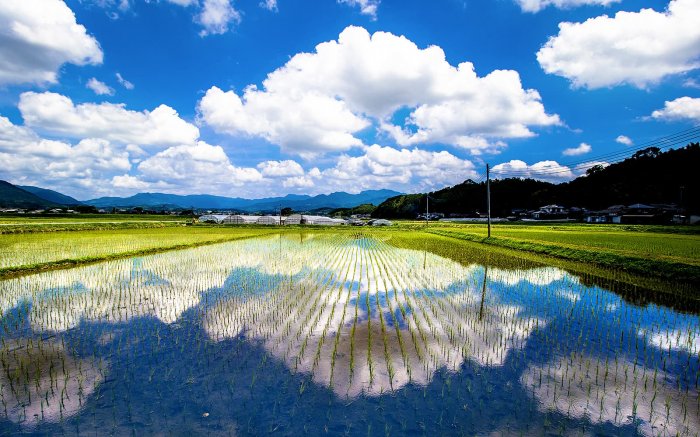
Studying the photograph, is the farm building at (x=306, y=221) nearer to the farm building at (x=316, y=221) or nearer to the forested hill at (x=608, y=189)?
the farm building at (x=316, y=221)

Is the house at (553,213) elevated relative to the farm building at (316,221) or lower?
elevated

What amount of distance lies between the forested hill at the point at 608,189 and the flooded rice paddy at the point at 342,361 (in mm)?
48305

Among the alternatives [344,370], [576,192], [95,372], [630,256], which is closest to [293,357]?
[344,370]

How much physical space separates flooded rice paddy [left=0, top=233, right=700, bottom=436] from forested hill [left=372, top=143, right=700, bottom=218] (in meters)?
48.3

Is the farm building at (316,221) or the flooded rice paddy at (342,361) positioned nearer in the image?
the flooded rice paddy at (342,361)

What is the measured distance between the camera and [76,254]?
53.0 ft

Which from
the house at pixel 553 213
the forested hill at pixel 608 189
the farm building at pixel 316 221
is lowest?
the farm building at pixel 316 221

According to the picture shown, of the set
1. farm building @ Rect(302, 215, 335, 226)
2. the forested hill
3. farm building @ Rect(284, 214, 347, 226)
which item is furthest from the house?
farm building @ Rect(302, 215, 335, 226)

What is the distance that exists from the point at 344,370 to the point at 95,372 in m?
3.43

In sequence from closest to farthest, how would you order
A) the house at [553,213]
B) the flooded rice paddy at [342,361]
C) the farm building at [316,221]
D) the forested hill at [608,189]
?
1. the flooded rice paddy at [342,361]
2. the forested hill at [608,189]
3. the farm building at [316,221]
4. the house at [553,213]

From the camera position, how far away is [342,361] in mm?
5203

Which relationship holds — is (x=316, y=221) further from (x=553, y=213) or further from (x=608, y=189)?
(x=608, y=189)

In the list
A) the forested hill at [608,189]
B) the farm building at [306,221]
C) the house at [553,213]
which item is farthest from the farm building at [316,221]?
the forested hill at [608,189]

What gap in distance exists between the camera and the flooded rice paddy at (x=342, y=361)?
12.5ft
